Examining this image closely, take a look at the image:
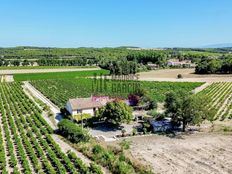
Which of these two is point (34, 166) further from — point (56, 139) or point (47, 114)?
point (47, 114)

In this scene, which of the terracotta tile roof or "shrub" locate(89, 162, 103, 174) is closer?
"shrub" locate(89, 162, 103, 174)

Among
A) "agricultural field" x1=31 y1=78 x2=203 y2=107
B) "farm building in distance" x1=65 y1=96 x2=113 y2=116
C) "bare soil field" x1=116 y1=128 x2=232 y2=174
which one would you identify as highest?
"farm building in distance" x1=65 y1=96 x2=113 y2=116

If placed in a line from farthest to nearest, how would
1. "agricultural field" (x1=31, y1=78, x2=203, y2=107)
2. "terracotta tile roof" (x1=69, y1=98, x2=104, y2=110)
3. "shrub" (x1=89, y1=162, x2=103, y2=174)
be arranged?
1. "agricultural field" (x1=31, y1=78, x2=203, y2=107)
2. "terracotta tile roof" (x1=69, y1=98, x2=104, y2=110)
3. "shrub" (x1=89, y1=162, x2=103, y2=174)

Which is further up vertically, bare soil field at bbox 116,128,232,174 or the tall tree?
the tall tree

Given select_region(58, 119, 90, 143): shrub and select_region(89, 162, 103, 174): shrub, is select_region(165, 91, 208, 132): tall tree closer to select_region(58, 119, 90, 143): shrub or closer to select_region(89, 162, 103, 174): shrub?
select_region(58, 119, 90, 143): shrub

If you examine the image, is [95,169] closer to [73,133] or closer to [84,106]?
[73,133]

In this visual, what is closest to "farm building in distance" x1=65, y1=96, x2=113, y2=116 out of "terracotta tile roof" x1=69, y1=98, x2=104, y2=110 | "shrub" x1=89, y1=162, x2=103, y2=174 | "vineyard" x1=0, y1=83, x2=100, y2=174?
"terracotta tile roof" x1=69, y1=98, x2=104, y2=110

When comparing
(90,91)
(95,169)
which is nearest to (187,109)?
(95,169)
